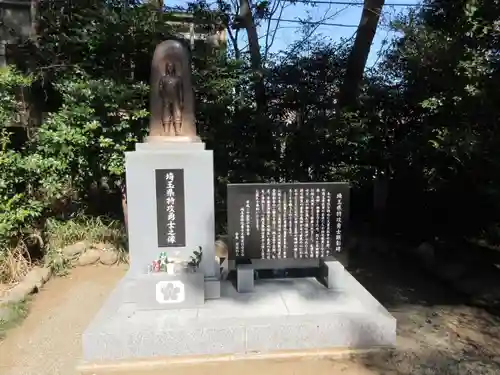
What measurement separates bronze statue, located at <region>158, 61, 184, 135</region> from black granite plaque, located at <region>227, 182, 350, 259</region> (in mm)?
916

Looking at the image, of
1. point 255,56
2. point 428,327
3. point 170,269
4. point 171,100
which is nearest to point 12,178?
point 171,100

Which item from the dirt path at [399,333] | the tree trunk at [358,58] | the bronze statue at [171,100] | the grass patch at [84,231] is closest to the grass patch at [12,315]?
the dirt path at [399,333]

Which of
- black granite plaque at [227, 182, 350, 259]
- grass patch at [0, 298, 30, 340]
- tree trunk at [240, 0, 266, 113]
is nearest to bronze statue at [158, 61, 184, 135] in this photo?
black granite plaque at [227, 182, 350, 259]

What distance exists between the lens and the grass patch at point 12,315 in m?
3.93

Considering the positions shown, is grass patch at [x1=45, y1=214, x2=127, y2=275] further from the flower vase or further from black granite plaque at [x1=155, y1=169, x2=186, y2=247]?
the flower vase

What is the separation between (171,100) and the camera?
13.5ft

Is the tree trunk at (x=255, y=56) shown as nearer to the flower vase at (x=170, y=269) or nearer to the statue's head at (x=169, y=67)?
the statue's head at (x=169, y=67)

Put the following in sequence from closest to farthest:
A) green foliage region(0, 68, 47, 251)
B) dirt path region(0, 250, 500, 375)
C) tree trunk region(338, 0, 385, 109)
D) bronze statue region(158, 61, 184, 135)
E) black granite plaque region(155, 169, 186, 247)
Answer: dirt path region(0, 250, 500, 375) → black granite plaque region(155, 169, 186, 247) → bronze statue region(158, 61, 184, 135) → green foliage region(0, 68, 47, 251) → tree trunk region(338, 0, 385, 109)

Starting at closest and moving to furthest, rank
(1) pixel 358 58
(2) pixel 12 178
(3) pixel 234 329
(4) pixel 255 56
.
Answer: (3) pixel 234 329
(2) pixel 12 178
(1) pixel 358 58
(4) pixel 255 56

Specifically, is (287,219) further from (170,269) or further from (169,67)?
(169,67)

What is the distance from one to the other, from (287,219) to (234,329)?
46.8 inches

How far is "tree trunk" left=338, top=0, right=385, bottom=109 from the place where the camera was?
707cm

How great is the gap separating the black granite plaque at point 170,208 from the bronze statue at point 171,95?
1.61 feet

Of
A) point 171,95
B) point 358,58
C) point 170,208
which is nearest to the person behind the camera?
point 170,208
